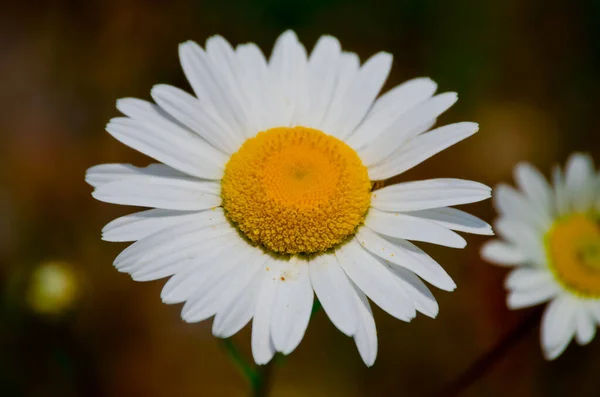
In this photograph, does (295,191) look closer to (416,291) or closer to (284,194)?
(284,194)

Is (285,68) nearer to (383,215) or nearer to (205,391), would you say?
(383,215)

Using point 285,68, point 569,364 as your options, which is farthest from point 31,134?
point 569,364

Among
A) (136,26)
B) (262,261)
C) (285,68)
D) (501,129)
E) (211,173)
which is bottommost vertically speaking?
(501,129)

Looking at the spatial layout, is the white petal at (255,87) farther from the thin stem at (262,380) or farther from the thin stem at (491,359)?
the thin stem at (491,359)

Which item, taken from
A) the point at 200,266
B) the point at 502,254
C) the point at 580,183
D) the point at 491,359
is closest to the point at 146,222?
the point at 200,266

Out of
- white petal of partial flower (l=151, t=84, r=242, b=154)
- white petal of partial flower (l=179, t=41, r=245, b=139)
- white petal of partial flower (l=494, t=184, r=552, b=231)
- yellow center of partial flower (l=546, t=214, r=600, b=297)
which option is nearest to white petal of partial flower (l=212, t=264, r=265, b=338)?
white petal of partial flower (l=151, t=84, r=242, b=154)
